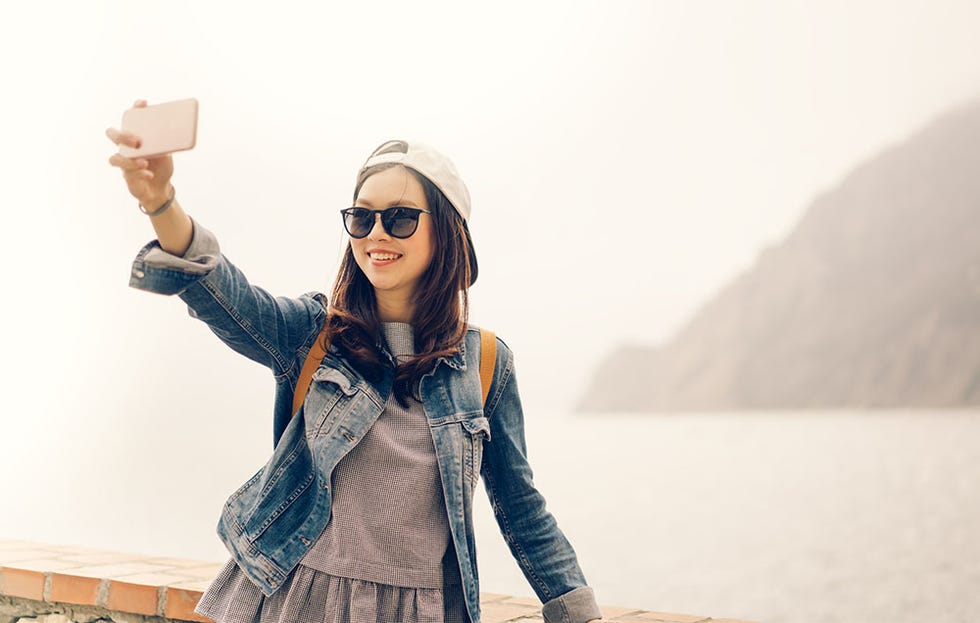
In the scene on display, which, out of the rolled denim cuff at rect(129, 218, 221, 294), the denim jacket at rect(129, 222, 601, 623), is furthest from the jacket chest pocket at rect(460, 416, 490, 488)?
the rolled denim cuff at rect(129, 218, 221, 294)

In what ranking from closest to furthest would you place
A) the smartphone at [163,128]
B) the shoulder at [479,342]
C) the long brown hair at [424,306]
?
the smartphone at [163,128], the long brown hair at [424,306], the shoulder at [479,342]

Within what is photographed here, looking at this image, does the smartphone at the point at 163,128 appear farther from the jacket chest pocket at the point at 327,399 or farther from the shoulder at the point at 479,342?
the shoulder at the point at 479,342

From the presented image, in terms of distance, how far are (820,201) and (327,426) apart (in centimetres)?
550

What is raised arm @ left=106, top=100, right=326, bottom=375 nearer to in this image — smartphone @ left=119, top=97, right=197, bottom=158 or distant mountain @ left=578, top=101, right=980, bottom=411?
smartphone @ left=119, top=97, right=197, bottom=158

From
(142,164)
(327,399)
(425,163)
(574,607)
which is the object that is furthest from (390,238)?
(574,607)

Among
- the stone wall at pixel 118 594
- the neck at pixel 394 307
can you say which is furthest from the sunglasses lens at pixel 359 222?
the stone wall at pixel 118 594

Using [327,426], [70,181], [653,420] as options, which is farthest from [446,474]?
[70,181]

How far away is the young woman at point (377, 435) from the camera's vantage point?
1075 mm

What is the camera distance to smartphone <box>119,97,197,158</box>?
88cm

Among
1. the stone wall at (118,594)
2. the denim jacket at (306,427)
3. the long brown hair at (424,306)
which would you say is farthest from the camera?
the stone wall at (118,594)

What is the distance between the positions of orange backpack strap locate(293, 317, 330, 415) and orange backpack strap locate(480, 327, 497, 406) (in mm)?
231

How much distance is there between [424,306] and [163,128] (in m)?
0.44

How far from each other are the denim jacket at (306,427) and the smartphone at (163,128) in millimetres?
115

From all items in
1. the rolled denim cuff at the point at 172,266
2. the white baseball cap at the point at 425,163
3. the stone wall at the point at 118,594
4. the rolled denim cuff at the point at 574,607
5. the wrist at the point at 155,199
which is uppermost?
the white baseball cap at the point at 425,163
